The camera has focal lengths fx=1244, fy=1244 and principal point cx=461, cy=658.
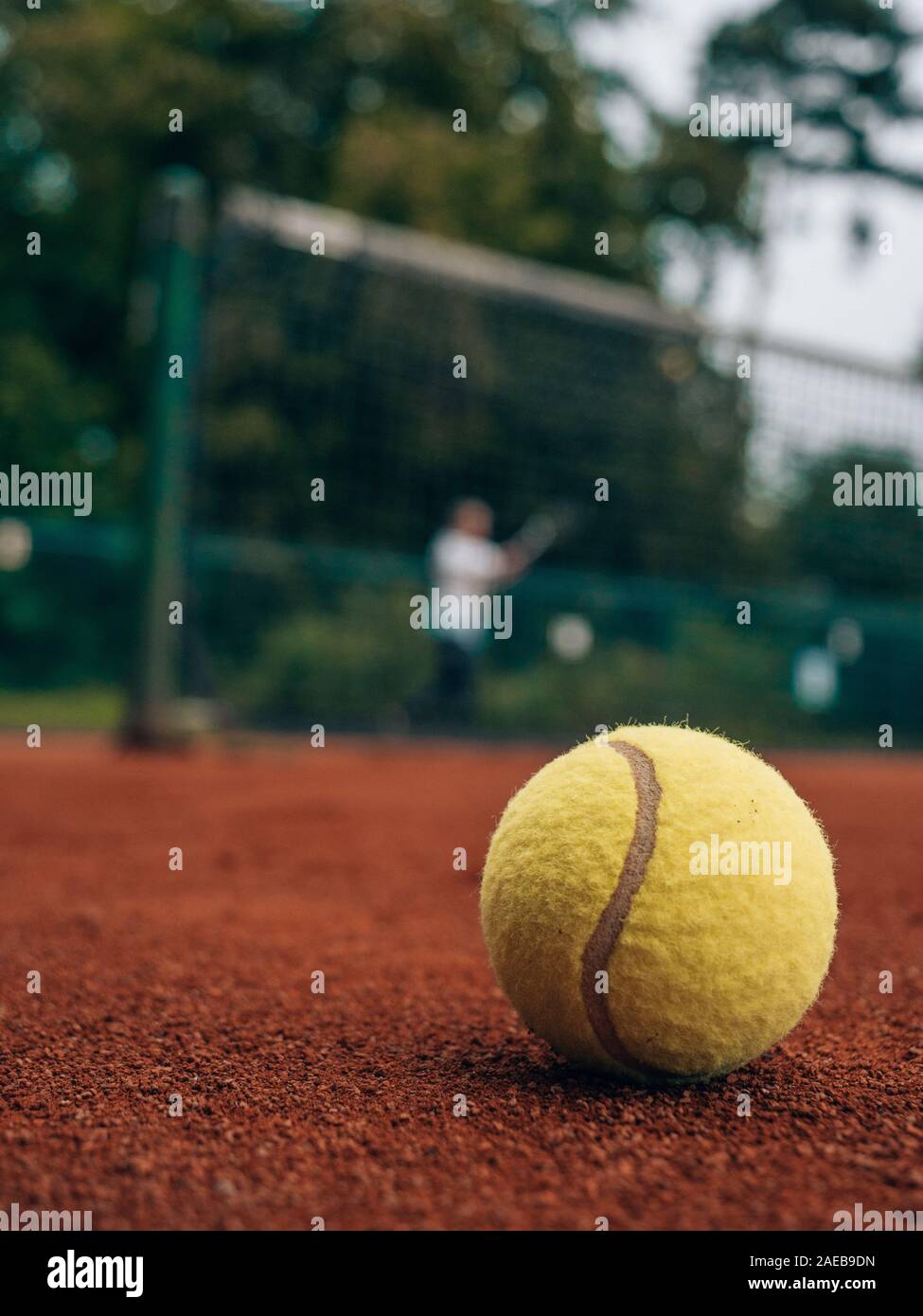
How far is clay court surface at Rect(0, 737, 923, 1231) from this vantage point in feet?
5.45

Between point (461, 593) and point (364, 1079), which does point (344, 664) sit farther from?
point (364, 1079)

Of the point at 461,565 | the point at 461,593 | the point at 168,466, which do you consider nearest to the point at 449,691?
the point at 461,593

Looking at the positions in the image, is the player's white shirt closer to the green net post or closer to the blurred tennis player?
the blurred tennis player

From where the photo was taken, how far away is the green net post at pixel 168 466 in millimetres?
7926

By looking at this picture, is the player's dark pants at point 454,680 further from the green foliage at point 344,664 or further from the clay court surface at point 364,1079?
the clay court surface at point 364,1079

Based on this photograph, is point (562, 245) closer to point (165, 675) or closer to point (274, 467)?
point (274, 467)

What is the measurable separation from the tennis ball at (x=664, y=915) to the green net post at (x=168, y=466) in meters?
6.08

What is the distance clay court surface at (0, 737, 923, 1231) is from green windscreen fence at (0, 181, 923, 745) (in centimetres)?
613

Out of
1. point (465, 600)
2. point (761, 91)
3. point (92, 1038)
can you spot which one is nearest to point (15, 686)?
point (465, 600)

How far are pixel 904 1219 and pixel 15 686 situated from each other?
12839 mm

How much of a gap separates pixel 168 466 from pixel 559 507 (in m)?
6.76

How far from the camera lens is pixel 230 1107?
201cm

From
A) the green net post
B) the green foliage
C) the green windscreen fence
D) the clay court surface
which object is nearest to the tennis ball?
the clay court surface

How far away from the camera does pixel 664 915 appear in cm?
201
